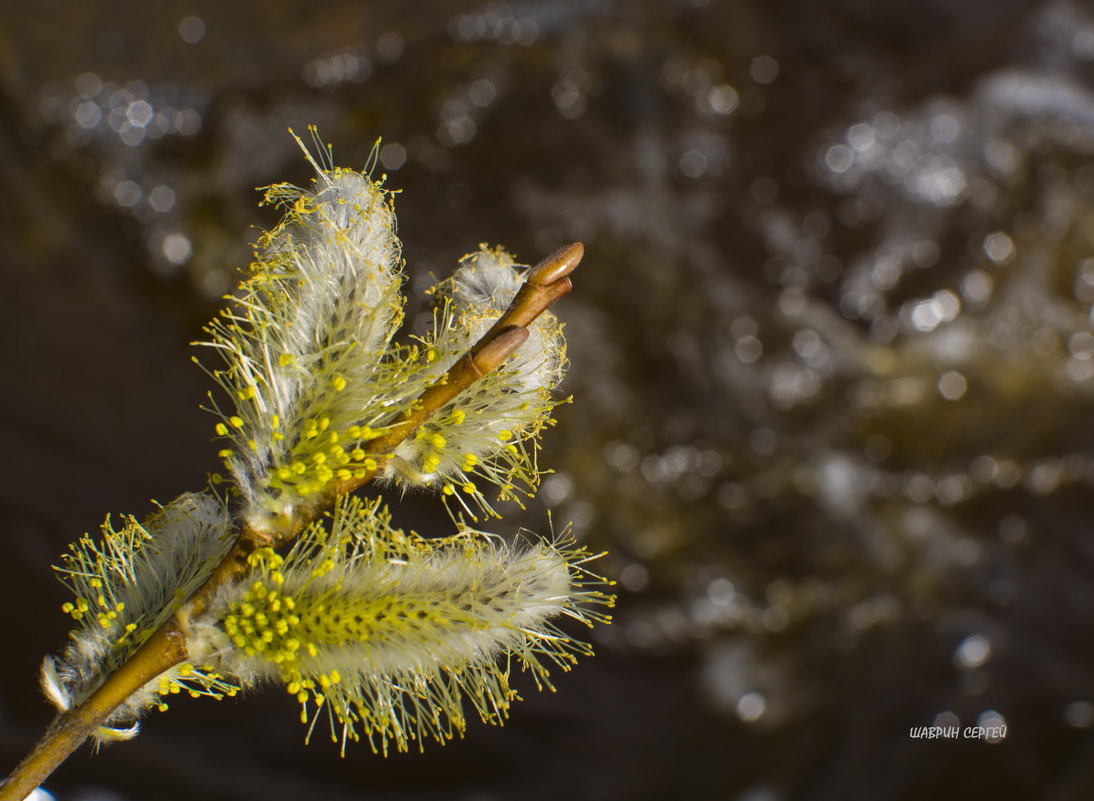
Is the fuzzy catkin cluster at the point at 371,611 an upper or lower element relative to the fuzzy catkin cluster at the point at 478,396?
lower

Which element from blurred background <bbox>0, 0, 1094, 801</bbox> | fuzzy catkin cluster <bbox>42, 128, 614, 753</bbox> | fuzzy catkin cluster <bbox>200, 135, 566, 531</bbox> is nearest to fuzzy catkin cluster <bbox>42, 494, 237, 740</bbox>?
fuzzy catkin cluster <bbox>42, 128, 614, 753</bbox>

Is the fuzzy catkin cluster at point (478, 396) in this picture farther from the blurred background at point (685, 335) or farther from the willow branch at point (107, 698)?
the blurred background at point (685, 335)

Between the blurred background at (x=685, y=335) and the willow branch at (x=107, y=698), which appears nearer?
the willow branch at (x=107, y=698)

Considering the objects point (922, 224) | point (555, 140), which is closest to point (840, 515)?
point (922, 224)

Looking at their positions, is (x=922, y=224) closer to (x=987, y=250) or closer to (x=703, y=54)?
(x=987, y=250)

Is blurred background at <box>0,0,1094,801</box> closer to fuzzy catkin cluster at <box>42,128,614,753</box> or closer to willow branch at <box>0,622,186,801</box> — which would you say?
fuzzy catkin cluster at <box>42,128,614,753</box>

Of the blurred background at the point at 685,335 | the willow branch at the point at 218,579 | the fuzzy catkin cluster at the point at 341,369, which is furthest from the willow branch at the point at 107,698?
the blurred background at the point at 685,335

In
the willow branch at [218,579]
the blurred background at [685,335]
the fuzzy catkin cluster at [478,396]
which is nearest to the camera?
the willow branch at [218,579]
